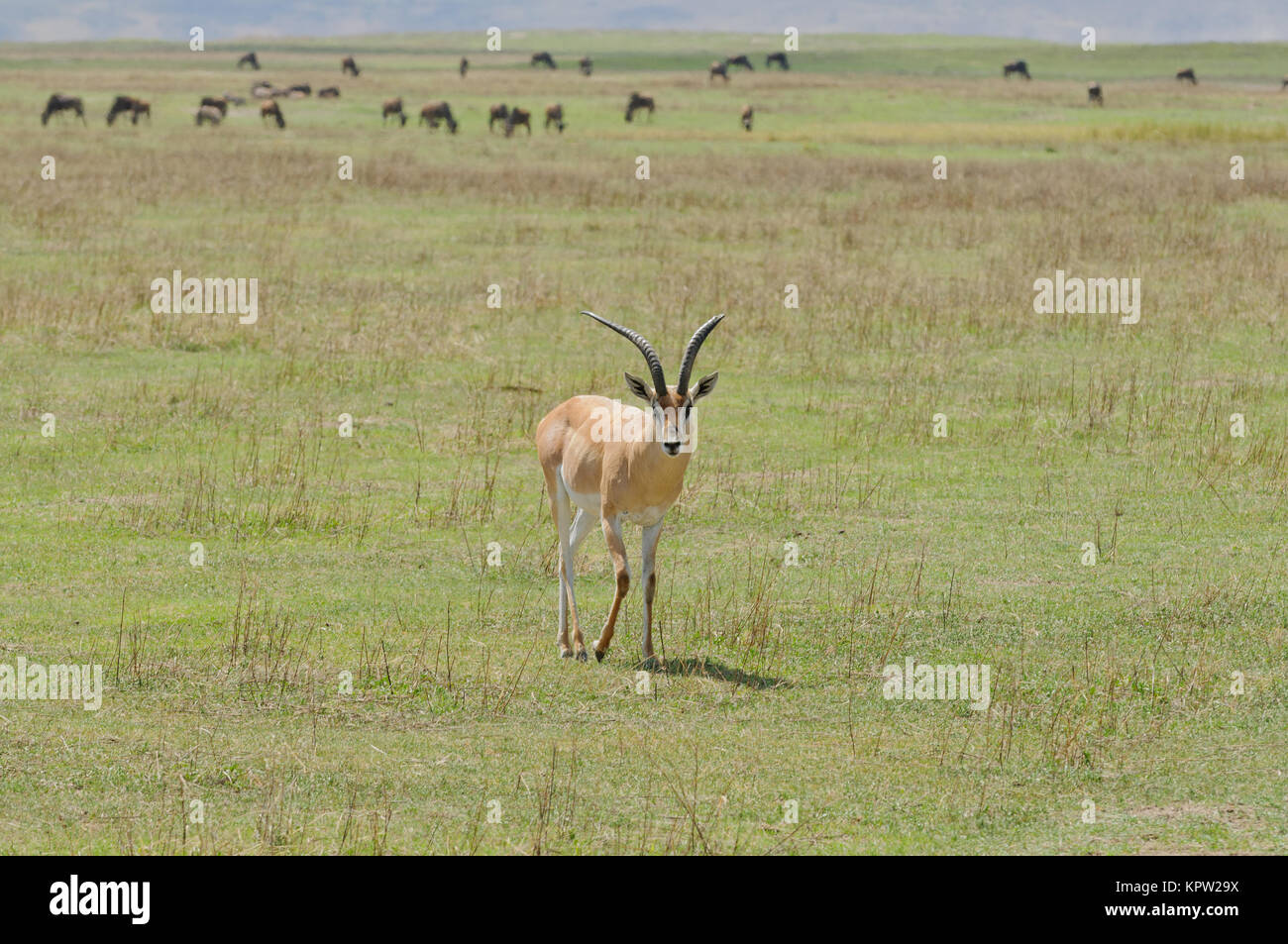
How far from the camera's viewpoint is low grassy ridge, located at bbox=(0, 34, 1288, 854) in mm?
8742

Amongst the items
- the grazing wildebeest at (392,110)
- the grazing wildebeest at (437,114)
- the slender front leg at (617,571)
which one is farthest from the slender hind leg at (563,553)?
the grazing wildebeest at (392,110)

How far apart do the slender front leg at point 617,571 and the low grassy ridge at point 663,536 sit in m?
0.18

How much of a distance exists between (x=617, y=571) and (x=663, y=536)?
3611 millimetres

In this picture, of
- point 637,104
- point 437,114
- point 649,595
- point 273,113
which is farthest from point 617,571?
point 637,104

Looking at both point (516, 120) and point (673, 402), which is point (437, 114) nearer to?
point (516, 120)

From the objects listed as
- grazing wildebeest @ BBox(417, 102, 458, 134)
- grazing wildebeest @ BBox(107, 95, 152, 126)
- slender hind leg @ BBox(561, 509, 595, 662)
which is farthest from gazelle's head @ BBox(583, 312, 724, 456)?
grazing wildebeest @ BBox(107, 95, 152, 126)

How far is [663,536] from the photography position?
46.4 feet

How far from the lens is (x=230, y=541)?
1380 cm

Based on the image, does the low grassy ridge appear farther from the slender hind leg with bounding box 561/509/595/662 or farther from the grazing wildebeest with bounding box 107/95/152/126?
the grazing wildebeest with bounding box 107/95/152/126

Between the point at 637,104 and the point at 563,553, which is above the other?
the point at 637,104

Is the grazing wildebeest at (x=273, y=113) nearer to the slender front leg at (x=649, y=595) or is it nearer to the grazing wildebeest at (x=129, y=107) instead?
the grazing wildebeest at (x=129, y=107)
